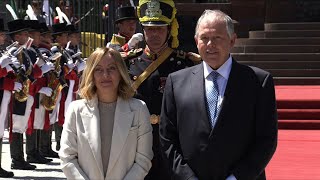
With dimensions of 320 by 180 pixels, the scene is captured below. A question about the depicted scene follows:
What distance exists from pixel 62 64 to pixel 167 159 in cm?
786

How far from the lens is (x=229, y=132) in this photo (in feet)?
14.0

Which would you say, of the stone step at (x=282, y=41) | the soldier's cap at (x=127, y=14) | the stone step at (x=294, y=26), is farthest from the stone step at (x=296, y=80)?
the soldier's cap at (x=127, y=14)

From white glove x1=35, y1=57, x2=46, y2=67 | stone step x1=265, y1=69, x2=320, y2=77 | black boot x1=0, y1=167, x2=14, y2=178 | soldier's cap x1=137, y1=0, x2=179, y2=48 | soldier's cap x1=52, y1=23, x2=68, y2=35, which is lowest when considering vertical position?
black boot x1=0, y1=167, x2=14, y2=178

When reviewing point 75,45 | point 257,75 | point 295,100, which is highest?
point 257,75

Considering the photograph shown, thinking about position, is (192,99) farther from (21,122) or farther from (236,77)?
(21,122)

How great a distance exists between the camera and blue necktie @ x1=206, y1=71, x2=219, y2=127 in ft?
14.3

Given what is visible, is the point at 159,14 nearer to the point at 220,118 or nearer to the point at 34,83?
the point at 220,118

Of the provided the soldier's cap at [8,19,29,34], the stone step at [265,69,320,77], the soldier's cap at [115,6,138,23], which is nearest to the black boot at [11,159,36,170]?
the soldier's cap at [8,19,29,34]

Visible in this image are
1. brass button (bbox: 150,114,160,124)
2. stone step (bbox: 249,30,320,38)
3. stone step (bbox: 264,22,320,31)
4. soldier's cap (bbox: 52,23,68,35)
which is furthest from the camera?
stone step (bbox: 264,22,320,31)

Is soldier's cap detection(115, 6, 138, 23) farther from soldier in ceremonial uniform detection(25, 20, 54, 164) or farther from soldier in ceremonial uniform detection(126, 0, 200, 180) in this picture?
soldier in ceremonial uniform detection(126, 0, 200, 180)

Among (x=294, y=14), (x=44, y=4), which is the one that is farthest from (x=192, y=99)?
(x=294, y=14)

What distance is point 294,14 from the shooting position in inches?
765

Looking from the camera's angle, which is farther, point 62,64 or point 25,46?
point 62,64

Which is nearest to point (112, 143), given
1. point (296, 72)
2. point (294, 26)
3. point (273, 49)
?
point (296, 72)
